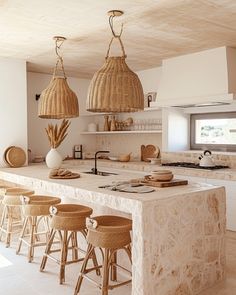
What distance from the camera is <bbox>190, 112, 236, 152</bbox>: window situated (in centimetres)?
525

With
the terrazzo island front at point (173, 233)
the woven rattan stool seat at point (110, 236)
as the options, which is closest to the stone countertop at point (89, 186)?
the terrazzo island front at point (173, 233)

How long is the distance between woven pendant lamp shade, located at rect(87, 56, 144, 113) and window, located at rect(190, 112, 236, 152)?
2.78 m

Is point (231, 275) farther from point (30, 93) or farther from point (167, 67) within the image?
point (30, 93)

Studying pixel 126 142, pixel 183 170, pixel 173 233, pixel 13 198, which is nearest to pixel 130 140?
Result: pixel 126 142

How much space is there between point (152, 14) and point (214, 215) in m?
2.00

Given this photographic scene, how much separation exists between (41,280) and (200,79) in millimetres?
3361

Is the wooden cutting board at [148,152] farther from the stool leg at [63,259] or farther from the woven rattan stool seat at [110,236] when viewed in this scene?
the woven rattan stool seat at [110,236]

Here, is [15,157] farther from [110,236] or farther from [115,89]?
[110,236]

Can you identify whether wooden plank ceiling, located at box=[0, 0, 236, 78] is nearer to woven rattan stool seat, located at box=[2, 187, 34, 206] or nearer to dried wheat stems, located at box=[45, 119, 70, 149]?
dried wheat stems, located at box=[45, 119, 70, 149]

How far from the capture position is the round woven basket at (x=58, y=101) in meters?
3.76

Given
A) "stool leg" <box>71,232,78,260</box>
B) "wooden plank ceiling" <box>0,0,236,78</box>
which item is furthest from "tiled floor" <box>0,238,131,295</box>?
"wooden plank ceiling" <box>0,0,236,78</box>

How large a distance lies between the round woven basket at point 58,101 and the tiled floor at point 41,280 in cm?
161

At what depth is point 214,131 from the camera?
5.50m

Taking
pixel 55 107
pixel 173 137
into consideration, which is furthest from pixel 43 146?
pixel 55 107
